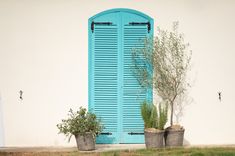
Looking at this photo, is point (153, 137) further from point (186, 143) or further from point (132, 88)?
point (132, 88)

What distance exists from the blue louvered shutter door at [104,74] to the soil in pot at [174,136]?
110 centimetres

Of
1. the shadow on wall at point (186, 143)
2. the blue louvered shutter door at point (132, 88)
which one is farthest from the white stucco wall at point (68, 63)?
the blue louvered shutter door at point (132, 88)

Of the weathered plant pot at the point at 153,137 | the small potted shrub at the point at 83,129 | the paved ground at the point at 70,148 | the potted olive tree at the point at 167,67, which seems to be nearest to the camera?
the small potted shrub at the point at 83,129

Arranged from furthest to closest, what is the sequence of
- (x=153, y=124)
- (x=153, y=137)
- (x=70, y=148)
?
(x=70, y=148) < (x=153, y=124) < (x=153, y=137)

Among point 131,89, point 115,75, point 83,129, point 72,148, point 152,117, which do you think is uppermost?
point 115,75

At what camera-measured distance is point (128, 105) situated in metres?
11.3

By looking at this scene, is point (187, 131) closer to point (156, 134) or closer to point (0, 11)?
point (156, 134)

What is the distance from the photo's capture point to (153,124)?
35.1 feet

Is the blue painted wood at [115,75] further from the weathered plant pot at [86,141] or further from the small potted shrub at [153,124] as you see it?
the weathered plant pot at [86,141]

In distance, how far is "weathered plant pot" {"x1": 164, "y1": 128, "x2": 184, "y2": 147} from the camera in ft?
35.3

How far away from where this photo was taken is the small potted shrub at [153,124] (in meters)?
10.6

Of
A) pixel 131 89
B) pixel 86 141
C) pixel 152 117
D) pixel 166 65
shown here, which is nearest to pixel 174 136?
pixel 152 117

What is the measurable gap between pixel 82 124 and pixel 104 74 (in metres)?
1.32

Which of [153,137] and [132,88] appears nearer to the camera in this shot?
[153,137]
